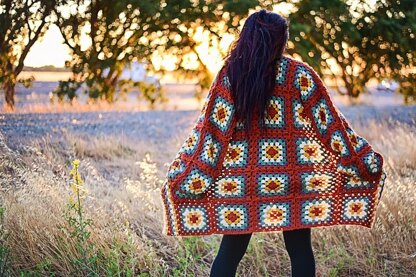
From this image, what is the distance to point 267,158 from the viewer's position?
105 inches

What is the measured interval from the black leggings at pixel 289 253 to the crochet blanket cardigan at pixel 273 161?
0.06 m

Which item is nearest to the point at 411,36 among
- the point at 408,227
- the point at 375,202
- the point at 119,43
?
the point at 119,43

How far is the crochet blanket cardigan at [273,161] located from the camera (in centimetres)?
264

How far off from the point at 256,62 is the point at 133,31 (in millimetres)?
5781

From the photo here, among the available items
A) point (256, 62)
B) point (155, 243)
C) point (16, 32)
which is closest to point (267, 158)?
point (256, 62)

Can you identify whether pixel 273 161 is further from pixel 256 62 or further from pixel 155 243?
pixel 155 243

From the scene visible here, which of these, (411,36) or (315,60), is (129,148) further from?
(411,36)

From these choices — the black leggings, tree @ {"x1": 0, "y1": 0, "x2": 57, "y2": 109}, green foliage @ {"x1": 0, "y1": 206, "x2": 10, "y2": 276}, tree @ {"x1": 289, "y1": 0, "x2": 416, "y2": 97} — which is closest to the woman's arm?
the black leggings

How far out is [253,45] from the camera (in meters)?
2.59

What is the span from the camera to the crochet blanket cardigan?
264 centimetres

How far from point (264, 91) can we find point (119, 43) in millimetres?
5856

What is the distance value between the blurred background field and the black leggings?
770 millimetres

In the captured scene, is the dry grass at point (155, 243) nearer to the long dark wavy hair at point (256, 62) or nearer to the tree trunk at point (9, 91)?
the long dark wavy hair at point (256, 62)

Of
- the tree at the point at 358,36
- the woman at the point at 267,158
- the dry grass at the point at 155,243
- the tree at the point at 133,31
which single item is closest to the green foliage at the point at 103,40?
the tree at the point at 133,31
